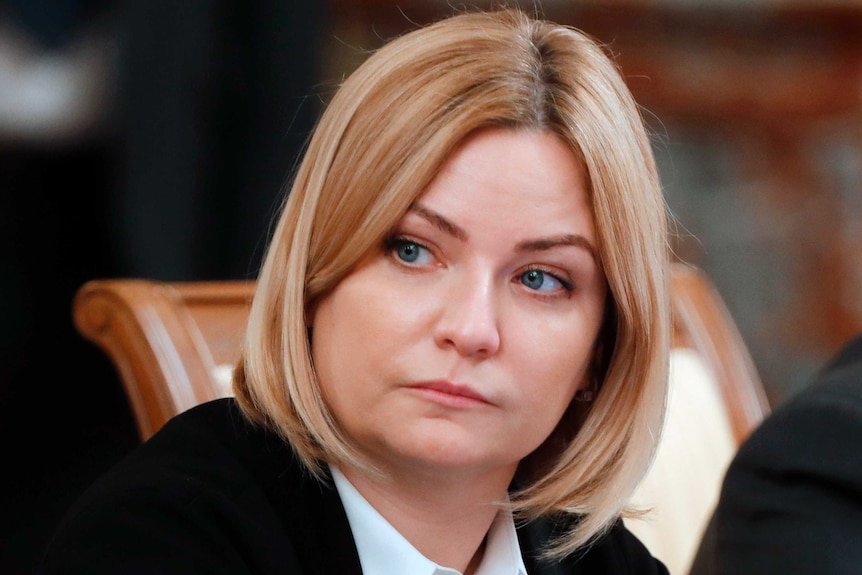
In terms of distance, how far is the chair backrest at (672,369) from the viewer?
1245mm

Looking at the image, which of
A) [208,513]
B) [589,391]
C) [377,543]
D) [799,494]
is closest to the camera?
[799,494]

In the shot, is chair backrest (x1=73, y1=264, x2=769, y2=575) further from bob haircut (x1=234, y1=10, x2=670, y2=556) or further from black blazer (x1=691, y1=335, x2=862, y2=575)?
black blazer (x1=691, y1=335, x2=862, y2=575)

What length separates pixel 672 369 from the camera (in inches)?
55.1

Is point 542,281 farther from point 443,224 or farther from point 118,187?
point 118,187

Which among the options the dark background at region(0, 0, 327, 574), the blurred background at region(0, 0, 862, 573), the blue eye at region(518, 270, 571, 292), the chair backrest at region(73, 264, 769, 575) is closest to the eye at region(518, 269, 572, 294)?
the blue eye at region(518, 270, 571, 292)

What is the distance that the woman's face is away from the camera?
0.92 meters

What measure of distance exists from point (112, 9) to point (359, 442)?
1.18m

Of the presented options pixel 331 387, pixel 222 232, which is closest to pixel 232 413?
pixel 331 387

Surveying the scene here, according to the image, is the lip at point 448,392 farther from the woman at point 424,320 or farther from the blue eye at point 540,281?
the blue eye at point 540,281

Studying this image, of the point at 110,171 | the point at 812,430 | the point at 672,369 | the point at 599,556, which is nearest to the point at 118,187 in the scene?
the point at 110,171

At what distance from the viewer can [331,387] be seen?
98cm

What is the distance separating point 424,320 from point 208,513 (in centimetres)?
23

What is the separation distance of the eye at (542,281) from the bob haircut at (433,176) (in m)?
0.05

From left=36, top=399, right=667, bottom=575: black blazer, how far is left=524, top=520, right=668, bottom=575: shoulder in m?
0.24
